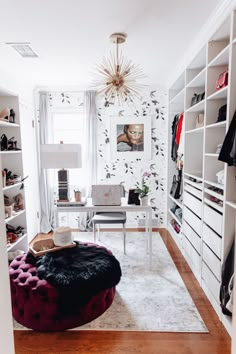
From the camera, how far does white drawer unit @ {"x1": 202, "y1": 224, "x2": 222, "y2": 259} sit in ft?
6.39

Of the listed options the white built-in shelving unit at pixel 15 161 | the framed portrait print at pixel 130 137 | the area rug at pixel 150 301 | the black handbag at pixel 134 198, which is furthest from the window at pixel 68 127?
the area rug at pixel 150 301

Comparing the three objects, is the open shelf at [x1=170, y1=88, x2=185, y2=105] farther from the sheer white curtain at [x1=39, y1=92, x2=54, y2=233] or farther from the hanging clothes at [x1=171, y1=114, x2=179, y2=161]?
the sheer white curtain at [x1=39, y1=92, x2=54, y2=233]

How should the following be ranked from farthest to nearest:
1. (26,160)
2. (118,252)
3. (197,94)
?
(26,160), (118,252), (197,94)

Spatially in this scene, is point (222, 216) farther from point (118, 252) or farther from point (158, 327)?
A: point (118, 252)

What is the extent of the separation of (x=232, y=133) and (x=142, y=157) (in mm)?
2399

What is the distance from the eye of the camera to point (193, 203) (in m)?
2.65

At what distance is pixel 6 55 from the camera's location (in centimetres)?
262

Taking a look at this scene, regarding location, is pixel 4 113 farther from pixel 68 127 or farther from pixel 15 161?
pixel 68 127

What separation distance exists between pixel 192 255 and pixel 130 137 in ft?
6.89

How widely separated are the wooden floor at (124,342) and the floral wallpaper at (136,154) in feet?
7.73

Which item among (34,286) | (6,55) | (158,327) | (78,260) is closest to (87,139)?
(6,55)

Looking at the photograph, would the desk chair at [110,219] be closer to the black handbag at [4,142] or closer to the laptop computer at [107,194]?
the laptop computer at [107,194]

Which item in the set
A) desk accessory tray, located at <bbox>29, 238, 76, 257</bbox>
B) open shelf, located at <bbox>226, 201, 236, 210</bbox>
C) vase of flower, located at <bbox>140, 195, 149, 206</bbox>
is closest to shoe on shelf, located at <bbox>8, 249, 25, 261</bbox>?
desk accessory tray, located at <bbox>29, 238, 76, 257</bbox>

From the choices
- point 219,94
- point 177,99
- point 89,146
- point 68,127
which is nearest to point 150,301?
point 219,94
